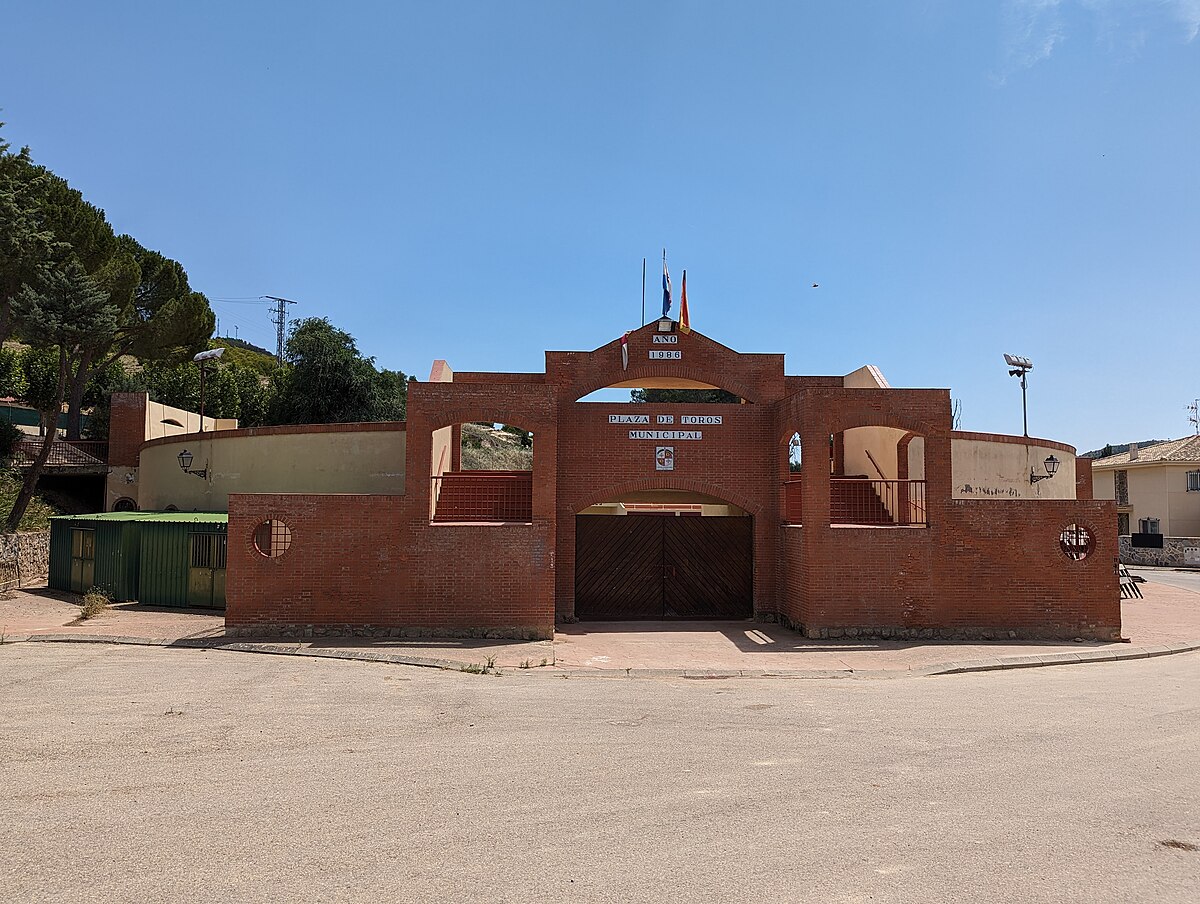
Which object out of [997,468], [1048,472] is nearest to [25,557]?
[997,468]

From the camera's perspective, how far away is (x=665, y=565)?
1611 cm

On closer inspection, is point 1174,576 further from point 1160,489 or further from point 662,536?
point 662,536

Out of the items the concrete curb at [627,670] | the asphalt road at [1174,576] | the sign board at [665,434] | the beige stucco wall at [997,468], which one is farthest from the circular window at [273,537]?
the asphalt road at [1174,576]

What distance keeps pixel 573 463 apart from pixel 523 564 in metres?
2.75

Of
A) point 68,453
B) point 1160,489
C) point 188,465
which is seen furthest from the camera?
point 1160,489

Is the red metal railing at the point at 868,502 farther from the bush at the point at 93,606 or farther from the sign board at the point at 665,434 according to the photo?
the bush at the point at 93,606

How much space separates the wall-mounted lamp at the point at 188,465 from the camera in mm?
20031

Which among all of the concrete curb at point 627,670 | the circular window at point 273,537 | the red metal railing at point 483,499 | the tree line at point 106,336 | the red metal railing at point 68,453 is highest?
the tree line at point 106,336

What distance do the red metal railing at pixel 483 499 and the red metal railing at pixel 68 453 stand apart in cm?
2164

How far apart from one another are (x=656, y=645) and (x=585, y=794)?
809 centimetres

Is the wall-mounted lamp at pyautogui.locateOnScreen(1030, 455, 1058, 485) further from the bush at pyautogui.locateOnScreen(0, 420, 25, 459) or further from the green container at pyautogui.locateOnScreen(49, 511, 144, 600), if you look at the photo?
the bush at pyautogui.locateOnScreen(0, 420, 25, 459)

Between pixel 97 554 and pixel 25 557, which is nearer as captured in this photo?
pixel 97 554

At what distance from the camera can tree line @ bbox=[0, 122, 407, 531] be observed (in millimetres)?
23906

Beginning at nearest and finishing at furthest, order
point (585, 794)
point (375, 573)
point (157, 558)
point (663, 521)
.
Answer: point (585, 794) → point (375, 573) → point (663, 521) → point (157, 558)
